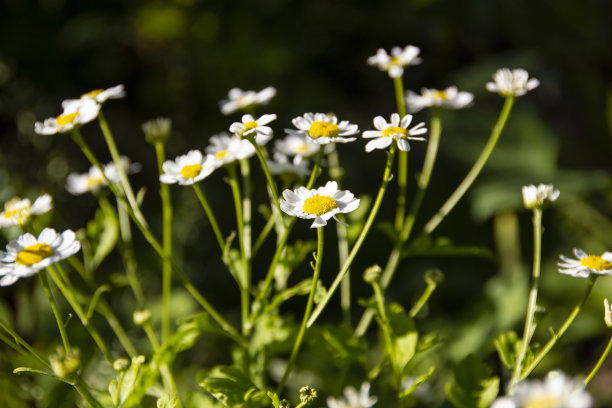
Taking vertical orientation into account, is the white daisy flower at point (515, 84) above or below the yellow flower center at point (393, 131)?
below

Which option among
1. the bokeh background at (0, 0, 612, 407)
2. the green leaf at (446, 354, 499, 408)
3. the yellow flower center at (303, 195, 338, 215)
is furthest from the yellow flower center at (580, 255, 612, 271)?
the bokeh background at (0, 0, 612, 407)

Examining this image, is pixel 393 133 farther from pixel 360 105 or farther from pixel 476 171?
pixel 360 105

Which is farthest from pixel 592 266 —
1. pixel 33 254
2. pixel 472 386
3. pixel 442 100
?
pixel 33 254

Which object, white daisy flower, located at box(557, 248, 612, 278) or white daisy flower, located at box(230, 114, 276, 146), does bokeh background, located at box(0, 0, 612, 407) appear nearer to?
white daisy flower, located at box(557, 248, 612, 278)

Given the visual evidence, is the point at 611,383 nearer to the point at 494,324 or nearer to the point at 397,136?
the point at 494,324

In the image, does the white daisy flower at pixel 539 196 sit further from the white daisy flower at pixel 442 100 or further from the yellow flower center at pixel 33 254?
the yellow flower center at pixel 33 254

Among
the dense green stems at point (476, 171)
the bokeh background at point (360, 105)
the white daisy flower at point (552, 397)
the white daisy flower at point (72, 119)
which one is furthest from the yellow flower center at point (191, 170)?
the bokeh background at point (360, 105)

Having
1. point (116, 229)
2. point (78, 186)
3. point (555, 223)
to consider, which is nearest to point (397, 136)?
point (116, 229)
